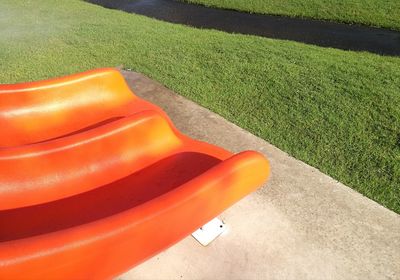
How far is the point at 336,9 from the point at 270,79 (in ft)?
21.8

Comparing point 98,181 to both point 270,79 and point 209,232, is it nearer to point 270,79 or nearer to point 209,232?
point 209,232

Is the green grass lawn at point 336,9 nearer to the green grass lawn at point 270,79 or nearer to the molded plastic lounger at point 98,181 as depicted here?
the green grass lawn at point 270,79

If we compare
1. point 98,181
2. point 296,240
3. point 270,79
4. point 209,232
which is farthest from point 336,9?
point 98,181

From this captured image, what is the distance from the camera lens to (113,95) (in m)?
4.47

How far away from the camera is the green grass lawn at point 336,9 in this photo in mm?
10500

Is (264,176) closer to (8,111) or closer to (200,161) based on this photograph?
(200,161)

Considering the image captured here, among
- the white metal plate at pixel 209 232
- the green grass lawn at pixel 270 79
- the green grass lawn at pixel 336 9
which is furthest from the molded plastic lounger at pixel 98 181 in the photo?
the green grass lawn at pixel 336 9

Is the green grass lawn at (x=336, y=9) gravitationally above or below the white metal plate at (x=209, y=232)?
above

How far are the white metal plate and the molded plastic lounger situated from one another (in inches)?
21.2

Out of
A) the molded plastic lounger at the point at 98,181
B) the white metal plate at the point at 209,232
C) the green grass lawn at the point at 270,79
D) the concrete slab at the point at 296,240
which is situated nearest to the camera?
the molded plastic lounger at the point at 98,181

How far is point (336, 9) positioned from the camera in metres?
11.4

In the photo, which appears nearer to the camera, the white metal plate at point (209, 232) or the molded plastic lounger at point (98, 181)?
the molded plastic lounger at point (98, 181)

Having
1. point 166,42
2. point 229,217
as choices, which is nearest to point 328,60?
point 166,42

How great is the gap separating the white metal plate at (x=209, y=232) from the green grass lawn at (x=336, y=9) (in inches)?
350
